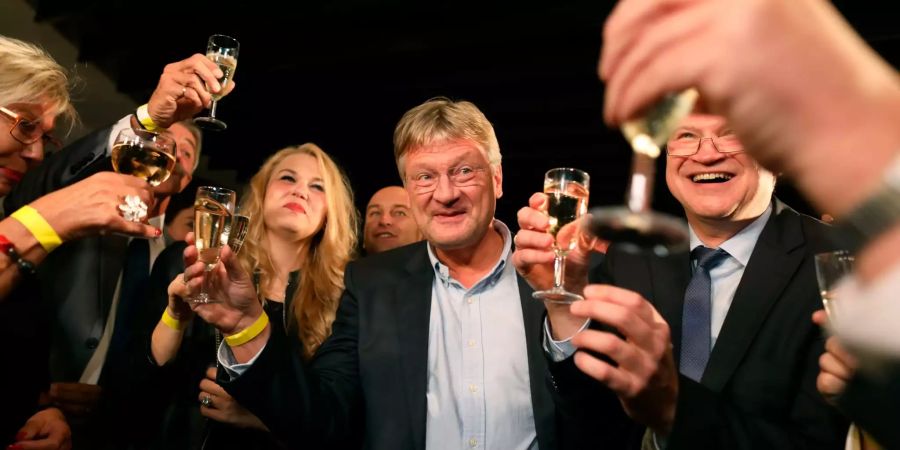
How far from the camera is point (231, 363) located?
1.95 meters

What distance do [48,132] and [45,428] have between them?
1.12 meters

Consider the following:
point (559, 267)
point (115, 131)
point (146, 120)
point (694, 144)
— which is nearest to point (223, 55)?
point (146, 120)

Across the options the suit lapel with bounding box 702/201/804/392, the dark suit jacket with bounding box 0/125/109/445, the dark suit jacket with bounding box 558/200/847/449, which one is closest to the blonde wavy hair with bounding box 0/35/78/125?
the dark suit jacket with bounding box 0/125/109/445

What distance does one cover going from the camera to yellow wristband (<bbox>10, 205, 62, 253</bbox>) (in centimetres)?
177

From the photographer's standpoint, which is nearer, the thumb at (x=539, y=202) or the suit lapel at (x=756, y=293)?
the thumb at (x=539, y=202)

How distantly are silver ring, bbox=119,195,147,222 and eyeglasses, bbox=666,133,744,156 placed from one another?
5.67 feet

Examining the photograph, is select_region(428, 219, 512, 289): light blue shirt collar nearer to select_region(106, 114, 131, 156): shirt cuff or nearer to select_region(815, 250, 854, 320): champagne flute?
select_region(815, 250, 854, 320): champagne flute

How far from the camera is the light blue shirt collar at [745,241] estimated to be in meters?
2.04

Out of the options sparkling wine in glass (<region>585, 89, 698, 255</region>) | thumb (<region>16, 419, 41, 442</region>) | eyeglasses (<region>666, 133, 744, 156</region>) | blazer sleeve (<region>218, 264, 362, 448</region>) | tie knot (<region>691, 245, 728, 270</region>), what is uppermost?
sparkling wine in glass (<region>585, 89, 698, 255</region>)

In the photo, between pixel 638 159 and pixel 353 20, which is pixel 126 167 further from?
pixel 353 20

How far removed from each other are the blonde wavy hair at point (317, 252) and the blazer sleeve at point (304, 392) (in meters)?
0.47

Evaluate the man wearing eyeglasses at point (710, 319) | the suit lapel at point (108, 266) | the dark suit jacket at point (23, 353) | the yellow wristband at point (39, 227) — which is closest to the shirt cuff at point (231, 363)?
the yellow wristband at point (39, 227)

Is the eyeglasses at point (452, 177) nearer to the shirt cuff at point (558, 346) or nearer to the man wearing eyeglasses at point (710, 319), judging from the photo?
the man wearing eyeglasses at point (710, 319)

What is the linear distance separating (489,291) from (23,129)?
1.77m
